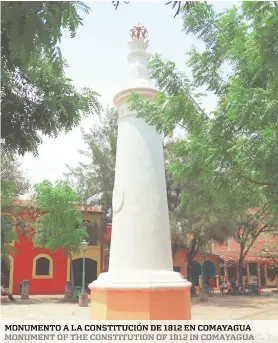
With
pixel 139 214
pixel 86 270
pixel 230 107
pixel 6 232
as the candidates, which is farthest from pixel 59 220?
pixel 230 107

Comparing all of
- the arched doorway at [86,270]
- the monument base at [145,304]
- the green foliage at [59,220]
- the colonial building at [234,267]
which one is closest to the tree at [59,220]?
the green foliage at [59,220]

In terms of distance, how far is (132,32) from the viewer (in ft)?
26.5

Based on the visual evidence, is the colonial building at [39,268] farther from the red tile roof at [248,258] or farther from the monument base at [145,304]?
the monument base at [145,304]

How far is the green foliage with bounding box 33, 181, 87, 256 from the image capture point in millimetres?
18812

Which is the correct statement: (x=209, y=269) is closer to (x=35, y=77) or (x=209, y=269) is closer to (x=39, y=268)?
(x=39, y=268)

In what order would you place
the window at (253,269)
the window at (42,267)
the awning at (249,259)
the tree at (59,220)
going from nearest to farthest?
the tree at (59,220) < the window at (42,267) < the awning at (249,259) < the window at (253,269)

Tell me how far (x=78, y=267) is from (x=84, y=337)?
Answer: 19.5 meters

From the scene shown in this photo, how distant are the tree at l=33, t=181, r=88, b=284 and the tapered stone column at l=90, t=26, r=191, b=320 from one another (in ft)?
39.2

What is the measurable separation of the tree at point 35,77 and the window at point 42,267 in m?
20.2

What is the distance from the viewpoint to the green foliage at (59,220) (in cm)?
1881

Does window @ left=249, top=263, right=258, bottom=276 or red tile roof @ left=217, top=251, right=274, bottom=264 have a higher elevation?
red tile roof @ left=217, top=251, right=274, bottom=264

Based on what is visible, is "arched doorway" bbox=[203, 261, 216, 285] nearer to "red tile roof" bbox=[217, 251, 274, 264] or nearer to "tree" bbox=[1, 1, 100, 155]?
"red tile roof" bbox=[217, 251, 274, 264]

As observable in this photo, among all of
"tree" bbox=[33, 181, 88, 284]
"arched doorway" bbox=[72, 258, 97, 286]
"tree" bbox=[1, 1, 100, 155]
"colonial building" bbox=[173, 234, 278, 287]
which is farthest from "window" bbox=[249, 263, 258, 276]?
"tree" bbox=[1, 1, 100, 155]

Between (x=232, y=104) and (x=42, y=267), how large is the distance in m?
21.9
